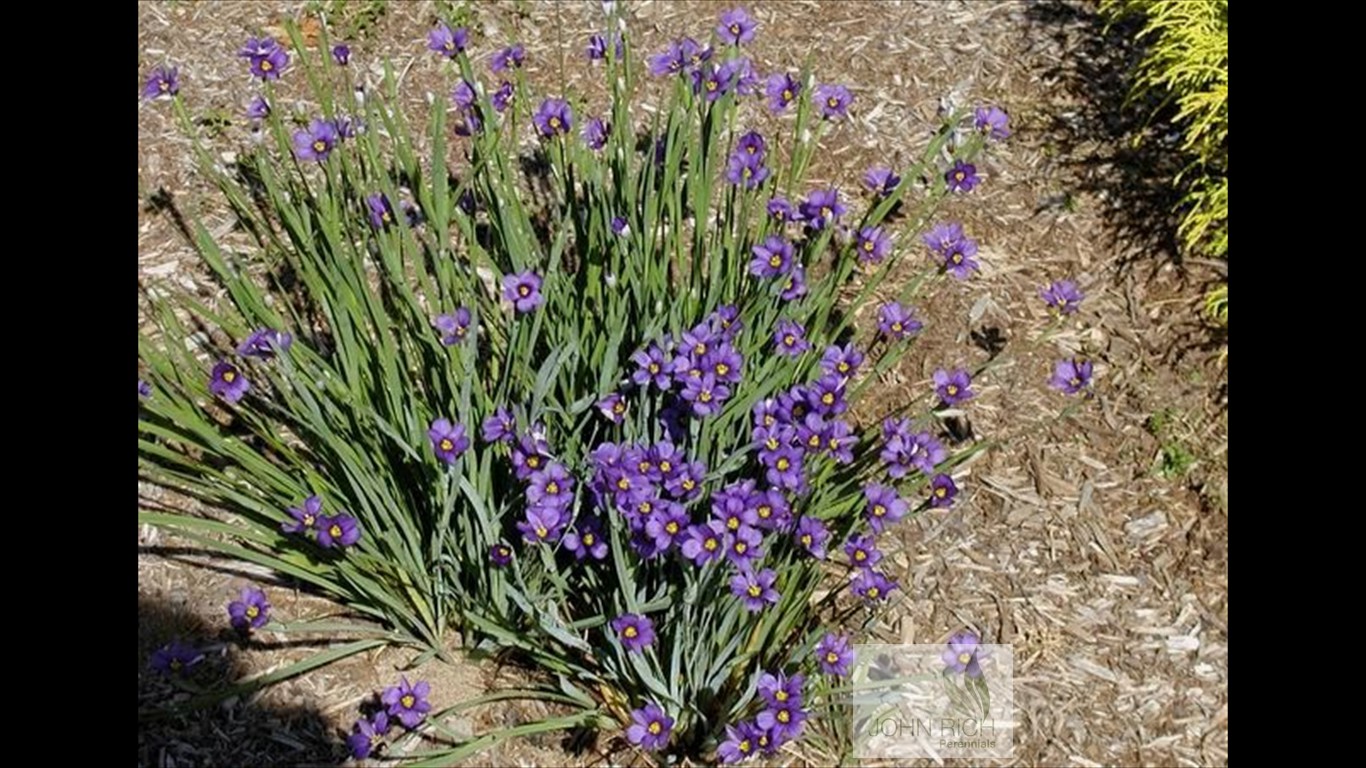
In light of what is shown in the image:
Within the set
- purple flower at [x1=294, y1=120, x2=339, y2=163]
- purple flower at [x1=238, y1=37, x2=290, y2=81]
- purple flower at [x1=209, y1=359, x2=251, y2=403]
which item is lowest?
purple flower at [x1=209, y1=359, x2=251, y2=403]

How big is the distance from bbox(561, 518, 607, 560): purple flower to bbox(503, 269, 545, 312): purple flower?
469 millimetres

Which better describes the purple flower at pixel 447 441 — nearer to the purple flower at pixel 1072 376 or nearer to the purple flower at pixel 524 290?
the purple flower at pixel 524 290

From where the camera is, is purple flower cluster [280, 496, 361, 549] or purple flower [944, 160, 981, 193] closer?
purple flower cluster [280, 496, 361, 549]

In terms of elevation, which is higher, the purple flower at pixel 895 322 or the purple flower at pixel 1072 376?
the purple flower at pixel 895 322

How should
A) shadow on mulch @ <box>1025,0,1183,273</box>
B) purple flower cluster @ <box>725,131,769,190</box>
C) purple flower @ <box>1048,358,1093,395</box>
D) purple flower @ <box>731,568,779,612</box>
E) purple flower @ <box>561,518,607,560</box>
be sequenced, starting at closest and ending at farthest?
purple flower @ <box>731,568,779,612</box> < purple flower @ <box>561,518,607,560</box> < purple flower @ <box>1048,358,1093,395</box> < purple flower cluster @ <box>725,131,769,190</box> < shadow on mulch @ <box>1025,0,1183,273</box>

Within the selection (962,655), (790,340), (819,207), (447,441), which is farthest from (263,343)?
(962,655)

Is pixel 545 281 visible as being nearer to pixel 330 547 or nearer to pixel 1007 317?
pixel 330 547

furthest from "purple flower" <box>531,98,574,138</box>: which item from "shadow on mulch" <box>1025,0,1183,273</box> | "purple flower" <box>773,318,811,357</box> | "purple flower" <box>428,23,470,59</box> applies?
"shadow on mulch" <box>1025,0,1183,273</box>

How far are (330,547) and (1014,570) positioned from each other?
5.70ft

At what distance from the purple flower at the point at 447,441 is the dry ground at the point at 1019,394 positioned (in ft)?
2.50

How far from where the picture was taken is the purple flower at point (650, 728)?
8.52ft

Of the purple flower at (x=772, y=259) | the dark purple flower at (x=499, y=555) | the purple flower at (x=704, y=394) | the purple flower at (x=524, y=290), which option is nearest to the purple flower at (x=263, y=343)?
the purple flower at (x=524, y=290)

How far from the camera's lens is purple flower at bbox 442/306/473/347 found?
269 centimetres

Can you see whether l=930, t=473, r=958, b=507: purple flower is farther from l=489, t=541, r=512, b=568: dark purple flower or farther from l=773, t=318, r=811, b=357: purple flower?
l=489, t=541, r=512, b=568: dark purple flower
